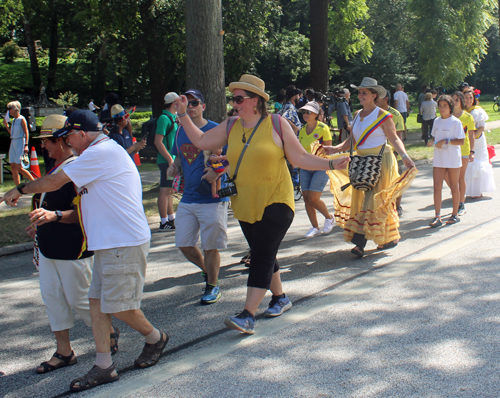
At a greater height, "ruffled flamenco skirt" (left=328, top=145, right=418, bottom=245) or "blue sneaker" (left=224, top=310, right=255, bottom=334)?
"ruffled flamenco skirt" (left=328, top=145, right=418, bottom=245)

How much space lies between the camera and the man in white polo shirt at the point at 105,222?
3535mm

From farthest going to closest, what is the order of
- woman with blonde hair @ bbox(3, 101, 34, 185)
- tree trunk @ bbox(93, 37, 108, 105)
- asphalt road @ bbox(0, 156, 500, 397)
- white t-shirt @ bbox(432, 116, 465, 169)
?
1. tree trunk @ bbox(93, 37, 108, 105)
2. woman with blonde hair @ bbox(3, 101, 34, 185)
3. white t-shirt @ bbox(432, 116, 465, 169)
4. asphalt road @ bbox(0, 156, 500, 397)

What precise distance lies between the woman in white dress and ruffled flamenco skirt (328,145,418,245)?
338cm

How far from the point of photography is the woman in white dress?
29.7 feet

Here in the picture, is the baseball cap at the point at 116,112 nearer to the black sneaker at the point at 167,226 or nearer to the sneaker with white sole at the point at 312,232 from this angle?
the black sneaker at the point at 167,226

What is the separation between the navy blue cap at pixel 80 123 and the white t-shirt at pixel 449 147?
546 cm

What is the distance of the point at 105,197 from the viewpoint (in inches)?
140

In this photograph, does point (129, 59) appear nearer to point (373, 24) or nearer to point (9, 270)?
point (9, 270)

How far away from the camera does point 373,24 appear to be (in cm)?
4119

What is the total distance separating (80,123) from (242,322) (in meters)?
1.90

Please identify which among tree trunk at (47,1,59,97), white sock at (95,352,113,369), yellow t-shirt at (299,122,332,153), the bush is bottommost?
white sock at (95,352,113,369)

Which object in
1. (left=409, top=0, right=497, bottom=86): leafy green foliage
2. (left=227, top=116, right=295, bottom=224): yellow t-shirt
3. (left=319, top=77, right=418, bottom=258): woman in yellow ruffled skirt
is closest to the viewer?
(left=227, top=116, right=295, bottom=224): yellow t-shirt

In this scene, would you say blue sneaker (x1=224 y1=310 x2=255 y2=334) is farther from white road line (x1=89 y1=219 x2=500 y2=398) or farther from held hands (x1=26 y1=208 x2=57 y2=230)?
held hands (x1=26 y1=208 x2=57 y2=230)

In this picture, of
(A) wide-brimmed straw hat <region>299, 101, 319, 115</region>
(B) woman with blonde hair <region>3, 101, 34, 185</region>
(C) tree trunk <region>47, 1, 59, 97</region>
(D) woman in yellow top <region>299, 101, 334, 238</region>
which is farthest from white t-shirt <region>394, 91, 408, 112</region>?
(C) tree trunk <region>47, 1, 59, 97</region>
